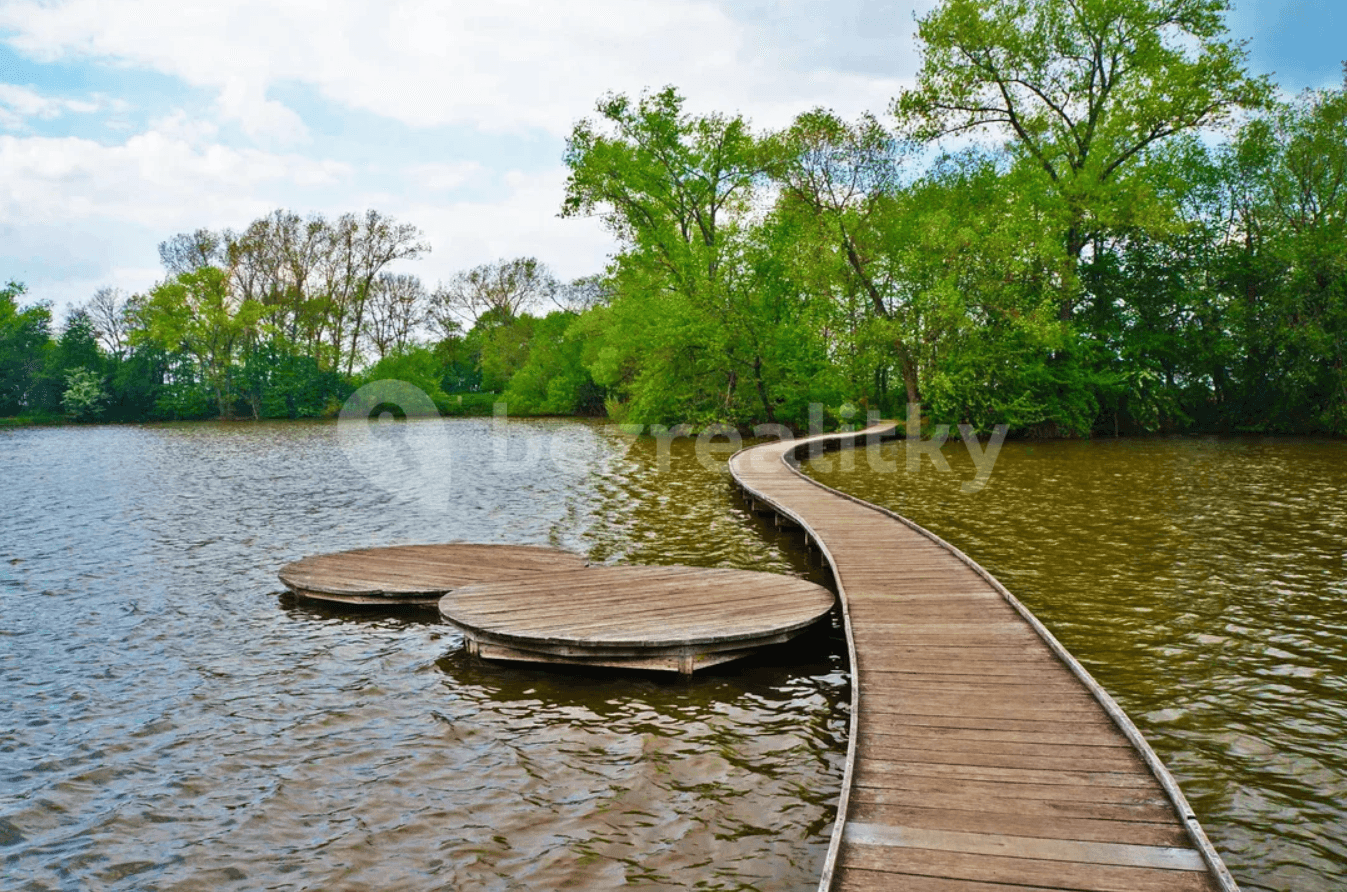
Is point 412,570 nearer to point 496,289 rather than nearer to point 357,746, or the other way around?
point 357,746

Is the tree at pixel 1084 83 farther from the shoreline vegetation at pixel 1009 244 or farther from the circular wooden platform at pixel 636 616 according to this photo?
the circular wooden platform at pixel 636 616

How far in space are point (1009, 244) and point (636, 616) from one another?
1029 inches

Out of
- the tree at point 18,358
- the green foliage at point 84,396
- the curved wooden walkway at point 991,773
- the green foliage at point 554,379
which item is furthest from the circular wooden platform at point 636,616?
the tree at point 18,358

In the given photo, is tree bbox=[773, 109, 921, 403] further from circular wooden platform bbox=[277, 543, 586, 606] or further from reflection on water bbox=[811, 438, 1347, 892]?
circular wooden platform bbox=[277, 543, 586, 606]

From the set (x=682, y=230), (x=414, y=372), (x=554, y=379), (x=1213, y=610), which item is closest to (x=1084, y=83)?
(x=682, y=230)

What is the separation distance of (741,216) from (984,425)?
14.0 meters

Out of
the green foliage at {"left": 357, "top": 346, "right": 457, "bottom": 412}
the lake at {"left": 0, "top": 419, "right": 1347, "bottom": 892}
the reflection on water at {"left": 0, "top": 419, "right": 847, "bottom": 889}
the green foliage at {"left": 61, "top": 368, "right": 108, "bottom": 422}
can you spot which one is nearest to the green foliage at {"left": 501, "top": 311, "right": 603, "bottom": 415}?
the green foliage at {"left": 357, "top": 346, "right": 457, "bottom": 412}

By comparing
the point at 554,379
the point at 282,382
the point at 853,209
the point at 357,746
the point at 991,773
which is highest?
the point at 853,209

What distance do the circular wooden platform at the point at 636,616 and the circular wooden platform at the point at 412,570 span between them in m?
0.72

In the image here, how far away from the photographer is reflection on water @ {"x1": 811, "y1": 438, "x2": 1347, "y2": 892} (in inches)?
203

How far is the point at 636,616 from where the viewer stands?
8.31 m

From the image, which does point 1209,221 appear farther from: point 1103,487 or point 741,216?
point 1103,487

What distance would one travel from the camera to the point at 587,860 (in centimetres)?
474

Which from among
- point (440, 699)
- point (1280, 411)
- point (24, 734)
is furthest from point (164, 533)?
point (1280, 411)
